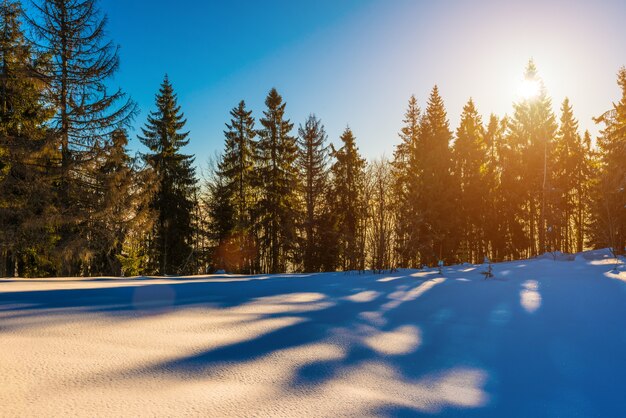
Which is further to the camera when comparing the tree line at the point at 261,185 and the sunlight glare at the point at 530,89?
the sunlight glare at the point at 530,89

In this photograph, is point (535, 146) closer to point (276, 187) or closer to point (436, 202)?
point (436, 202)

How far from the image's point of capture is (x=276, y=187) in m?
23.2

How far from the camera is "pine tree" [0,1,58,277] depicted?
10.7m

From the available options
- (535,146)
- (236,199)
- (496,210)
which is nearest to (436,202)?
(496,210)

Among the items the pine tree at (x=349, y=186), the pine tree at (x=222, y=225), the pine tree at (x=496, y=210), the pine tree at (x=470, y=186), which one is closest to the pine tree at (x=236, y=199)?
the pine tree at (x=222, y=225)

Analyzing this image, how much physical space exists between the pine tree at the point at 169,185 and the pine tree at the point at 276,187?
551cm

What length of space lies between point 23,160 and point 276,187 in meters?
14.3

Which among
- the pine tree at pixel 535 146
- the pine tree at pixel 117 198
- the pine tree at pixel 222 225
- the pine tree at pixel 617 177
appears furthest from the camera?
the pine tree at pixel 535 146

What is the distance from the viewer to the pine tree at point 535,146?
2450 cm

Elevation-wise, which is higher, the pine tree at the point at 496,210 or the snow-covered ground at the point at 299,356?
the pine tree at the point at 496,210

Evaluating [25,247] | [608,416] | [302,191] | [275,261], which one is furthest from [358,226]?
[608,416]

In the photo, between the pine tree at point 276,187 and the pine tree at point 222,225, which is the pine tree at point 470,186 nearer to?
the pine tree at point 276,187

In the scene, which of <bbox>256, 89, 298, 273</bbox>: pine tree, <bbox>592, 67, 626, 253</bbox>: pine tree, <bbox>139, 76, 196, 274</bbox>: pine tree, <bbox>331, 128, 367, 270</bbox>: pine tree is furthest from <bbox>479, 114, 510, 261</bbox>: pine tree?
<bbox>139, 76, 196, 274</bbox>: pine tree

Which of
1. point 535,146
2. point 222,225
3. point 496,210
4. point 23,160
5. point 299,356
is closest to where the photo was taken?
point 299,356
